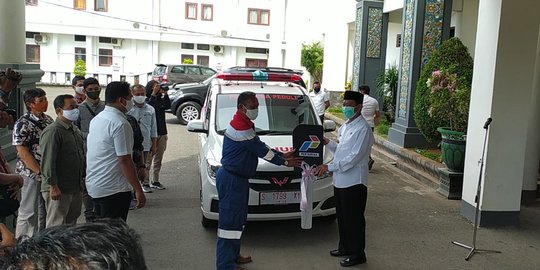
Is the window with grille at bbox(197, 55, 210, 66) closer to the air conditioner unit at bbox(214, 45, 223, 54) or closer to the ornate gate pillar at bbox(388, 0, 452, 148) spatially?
the air conditioner unit at bbox(214, 45, 223, 54)

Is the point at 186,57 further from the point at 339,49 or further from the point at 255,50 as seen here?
the point at 339,49

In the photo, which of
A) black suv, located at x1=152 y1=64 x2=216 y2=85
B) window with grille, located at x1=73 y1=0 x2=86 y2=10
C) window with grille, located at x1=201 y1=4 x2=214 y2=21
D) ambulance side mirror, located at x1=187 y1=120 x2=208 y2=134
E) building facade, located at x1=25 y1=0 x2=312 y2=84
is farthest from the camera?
window with grille, located at x1=201 y1=4 x2=214 y2=21

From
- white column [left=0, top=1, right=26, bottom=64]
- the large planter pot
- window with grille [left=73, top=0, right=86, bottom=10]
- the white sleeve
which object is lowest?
the large planter pot

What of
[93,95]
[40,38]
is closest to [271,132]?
[93,95]

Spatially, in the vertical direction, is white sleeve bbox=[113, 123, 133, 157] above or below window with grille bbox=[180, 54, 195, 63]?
below

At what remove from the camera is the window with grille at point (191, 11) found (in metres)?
34.6

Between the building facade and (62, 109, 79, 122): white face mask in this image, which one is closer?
(62, 109, 79, 122): white face mask

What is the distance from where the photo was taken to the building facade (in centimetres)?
3269

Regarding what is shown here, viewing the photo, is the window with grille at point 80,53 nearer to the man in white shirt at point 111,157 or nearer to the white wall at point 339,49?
the white wall at point 339,49

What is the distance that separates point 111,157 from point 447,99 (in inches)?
247

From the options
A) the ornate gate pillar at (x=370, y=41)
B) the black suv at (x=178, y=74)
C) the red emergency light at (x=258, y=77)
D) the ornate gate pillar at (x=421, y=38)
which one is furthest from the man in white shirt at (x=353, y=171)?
the black suv at (x=178, y=74)

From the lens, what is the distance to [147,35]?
33625mm

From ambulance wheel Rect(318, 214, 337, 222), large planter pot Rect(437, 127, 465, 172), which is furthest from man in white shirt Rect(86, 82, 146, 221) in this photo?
large planter pot Rect(437, 127, 465, 172)

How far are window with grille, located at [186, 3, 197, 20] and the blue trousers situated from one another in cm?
3183
